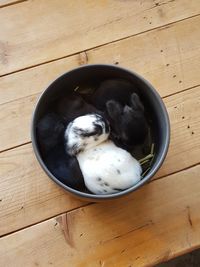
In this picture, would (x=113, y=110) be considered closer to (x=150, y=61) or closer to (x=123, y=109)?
(x=123, y=109)

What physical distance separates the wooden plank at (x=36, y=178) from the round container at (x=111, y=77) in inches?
2.8

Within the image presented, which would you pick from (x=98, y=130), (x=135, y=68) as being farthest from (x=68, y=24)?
(x=98, y=130)

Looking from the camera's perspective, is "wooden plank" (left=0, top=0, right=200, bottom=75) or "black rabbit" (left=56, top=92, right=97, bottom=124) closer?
"black rabbit" (left=56, top=92, right=97, bottom=124)

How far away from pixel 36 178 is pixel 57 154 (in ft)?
0.26

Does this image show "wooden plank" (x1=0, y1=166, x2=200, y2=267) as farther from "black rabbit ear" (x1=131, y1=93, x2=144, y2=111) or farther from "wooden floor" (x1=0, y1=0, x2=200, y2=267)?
"black rabbit ear" (x1=131, y1=93, x2=144, y2=111)

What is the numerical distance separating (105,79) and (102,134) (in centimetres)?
10

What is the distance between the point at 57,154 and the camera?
0.60 m

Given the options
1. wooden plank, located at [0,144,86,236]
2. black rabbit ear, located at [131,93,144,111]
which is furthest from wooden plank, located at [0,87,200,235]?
black rabbit ear, located at [131,93,144,111]

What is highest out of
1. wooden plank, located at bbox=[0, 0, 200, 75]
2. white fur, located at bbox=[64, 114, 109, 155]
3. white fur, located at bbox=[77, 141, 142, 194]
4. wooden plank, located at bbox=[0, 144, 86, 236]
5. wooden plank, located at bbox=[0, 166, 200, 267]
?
wooden plank, located at bbox=[0, 0, 200, 75]

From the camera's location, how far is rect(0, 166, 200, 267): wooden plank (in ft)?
2.09

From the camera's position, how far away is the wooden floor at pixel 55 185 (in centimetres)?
64

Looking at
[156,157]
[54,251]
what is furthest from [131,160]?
[54,251]

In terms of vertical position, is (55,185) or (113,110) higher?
(113,110)

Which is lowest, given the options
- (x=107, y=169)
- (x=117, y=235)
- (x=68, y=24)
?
(x=117, y=235)
